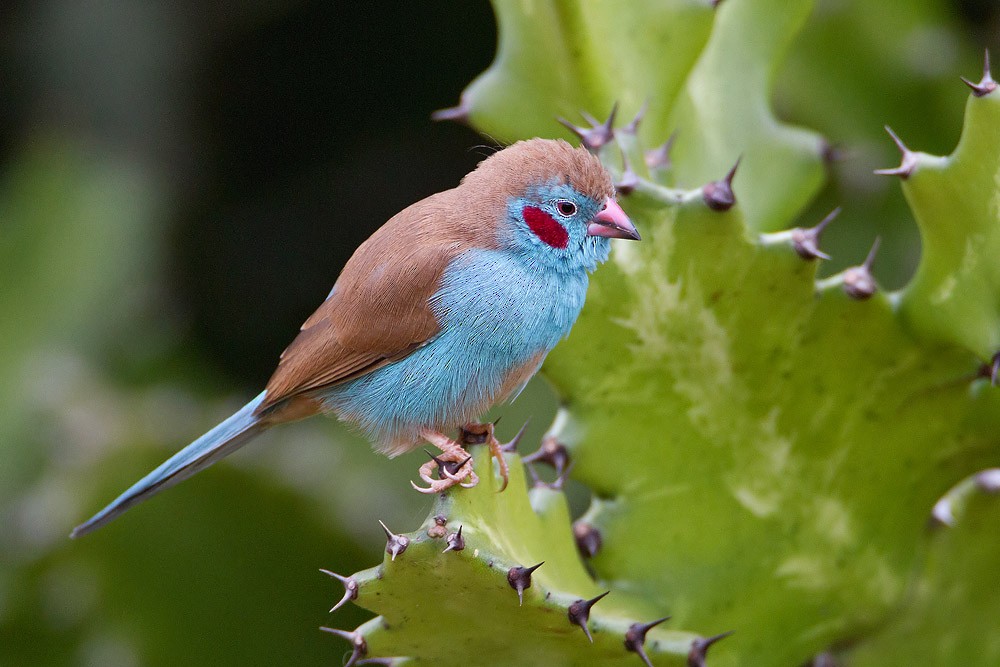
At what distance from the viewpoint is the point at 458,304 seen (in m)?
2.49

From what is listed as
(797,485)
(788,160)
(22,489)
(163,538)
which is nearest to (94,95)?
(22,489)

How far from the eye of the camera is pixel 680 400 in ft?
7.79

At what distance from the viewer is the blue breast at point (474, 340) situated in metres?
2.42

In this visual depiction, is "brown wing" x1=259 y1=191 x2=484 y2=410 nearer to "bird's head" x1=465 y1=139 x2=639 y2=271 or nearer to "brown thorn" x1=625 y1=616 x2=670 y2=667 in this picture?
"bird's head" x1=465 y1=139 x2=639 y2=271

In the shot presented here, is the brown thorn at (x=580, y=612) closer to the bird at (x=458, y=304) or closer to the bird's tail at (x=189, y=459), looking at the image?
the bird at (x=458, y=304)

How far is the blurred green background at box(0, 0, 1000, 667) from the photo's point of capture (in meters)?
2.96

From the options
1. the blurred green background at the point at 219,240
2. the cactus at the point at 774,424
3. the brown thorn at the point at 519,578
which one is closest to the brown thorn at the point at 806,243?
the cactus at the point at 774,424

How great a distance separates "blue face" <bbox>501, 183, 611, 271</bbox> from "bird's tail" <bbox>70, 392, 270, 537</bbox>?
0.68 m

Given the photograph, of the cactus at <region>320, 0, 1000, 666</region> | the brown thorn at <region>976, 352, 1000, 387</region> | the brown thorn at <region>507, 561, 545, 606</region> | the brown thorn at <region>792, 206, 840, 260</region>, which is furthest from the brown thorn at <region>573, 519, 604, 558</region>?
the brown thorn at <region>976, 352, 1000, 387</region>

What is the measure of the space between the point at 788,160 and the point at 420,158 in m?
2.47

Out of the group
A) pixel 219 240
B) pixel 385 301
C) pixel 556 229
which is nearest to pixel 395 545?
pixel 385 301

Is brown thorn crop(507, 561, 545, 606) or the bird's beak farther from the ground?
the bird's beak

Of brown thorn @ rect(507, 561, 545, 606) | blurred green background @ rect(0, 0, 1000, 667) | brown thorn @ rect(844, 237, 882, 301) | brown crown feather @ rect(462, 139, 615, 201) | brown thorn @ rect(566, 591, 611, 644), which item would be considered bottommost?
blurred green background @ rect(0, 0, 1000, 667)

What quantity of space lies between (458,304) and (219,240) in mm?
2813
